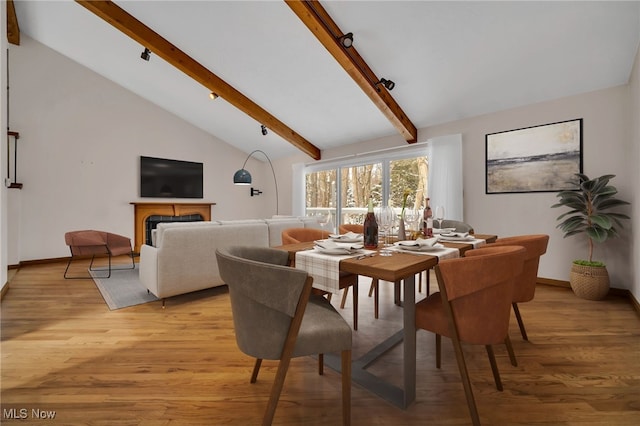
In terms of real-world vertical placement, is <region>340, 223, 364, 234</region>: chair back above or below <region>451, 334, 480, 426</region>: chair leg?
above

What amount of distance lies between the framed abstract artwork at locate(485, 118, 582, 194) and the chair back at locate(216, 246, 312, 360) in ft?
12.2

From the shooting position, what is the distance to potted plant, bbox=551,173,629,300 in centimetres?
282

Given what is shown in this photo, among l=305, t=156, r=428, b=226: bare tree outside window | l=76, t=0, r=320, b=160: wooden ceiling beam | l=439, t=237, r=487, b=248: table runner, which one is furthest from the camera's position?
l=305, t=156, r=428, b=226: bare tree outside window

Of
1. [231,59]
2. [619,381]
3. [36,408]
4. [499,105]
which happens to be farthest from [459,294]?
[231,59]

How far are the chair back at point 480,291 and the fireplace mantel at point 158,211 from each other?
5967 millimetres

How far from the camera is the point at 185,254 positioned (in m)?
2.76

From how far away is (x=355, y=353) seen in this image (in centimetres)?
186

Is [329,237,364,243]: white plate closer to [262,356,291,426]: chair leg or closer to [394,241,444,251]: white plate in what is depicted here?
[394,241,444,251]: white plate

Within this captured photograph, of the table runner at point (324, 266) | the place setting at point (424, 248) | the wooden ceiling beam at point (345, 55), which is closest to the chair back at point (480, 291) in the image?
the place setting at point (424, 248)

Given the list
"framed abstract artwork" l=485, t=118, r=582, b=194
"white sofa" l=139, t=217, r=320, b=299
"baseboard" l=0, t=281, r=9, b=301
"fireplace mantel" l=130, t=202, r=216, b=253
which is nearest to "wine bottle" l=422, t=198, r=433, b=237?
"white sofa" l=139, t=217, r=320, b=299

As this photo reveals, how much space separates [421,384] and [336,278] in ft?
2.73

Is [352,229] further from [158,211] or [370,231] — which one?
[158,211]

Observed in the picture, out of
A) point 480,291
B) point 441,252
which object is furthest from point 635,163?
point 480,291

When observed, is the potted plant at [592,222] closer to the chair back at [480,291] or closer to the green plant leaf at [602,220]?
the green plant leaf at [602,220]
